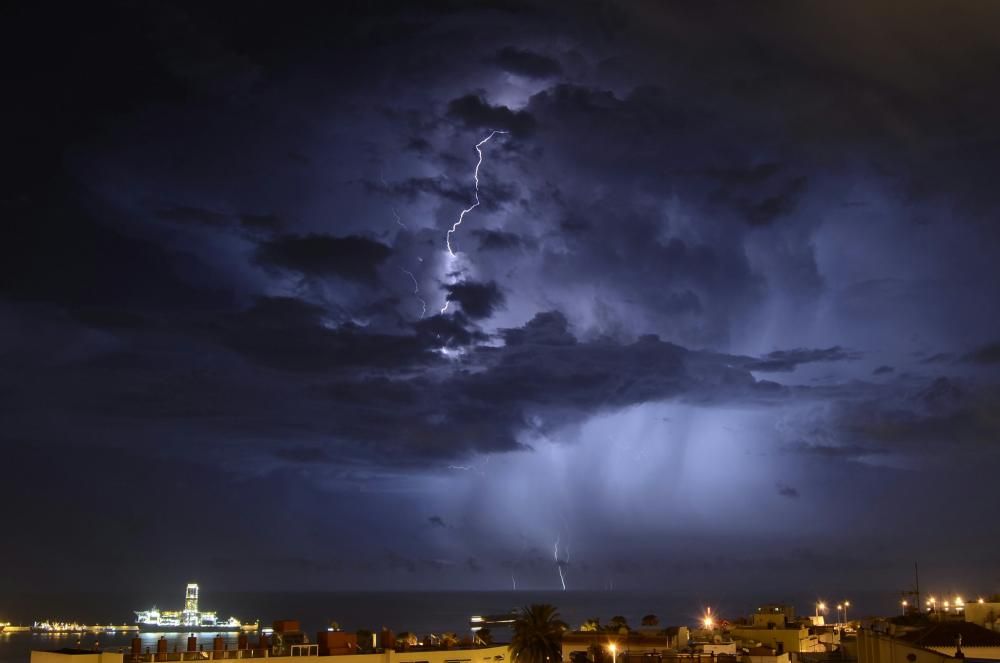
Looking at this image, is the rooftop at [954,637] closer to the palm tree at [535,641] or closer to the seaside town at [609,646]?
the seaside town at [609,646]

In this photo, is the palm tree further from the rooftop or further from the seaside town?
the rooftop

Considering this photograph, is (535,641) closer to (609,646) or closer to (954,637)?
(609,646)

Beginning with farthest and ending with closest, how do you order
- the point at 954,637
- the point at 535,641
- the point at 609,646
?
1. the point at 535,641
2. the point at 609,646
3. the point at 954,637

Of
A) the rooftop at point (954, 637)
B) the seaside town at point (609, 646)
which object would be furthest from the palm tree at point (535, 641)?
the rooftop at point (954, 637)

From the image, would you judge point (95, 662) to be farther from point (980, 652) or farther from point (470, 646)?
point (980, 652)

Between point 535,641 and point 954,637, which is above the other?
point 954,637

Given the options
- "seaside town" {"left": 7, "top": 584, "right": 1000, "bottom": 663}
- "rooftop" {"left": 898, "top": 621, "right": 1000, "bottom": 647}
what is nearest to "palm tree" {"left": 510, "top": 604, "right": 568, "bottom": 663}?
"seaside town" {"left": 7, "top": 584, "right": 1000, "bottom": 663}

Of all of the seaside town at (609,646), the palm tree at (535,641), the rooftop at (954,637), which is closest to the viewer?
the seaside town at (609,646)

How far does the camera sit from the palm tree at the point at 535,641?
6638 cm

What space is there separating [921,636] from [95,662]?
142 ft

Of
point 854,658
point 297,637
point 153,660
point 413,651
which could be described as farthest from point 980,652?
point 153,660

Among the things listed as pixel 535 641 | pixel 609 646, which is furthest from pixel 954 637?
pixel 535 641

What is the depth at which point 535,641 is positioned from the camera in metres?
66.5

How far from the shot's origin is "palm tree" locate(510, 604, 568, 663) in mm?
66375
